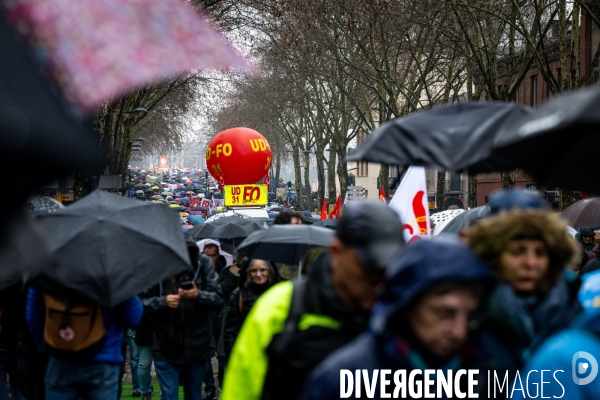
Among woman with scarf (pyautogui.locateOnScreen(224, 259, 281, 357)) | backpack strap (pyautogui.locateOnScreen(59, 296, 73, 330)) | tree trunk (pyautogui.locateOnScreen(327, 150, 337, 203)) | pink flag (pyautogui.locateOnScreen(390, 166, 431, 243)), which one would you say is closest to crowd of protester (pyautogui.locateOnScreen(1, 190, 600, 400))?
backpack strap (pyautogui.locateOnScreen(59, 296, 73, 330))

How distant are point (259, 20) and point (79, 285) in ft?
85.9

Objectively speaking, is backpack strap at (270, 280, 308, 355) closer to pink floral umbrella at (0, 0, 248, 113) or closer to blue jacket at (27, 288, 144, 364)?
pink floral umbrella at (0, 0, 248, 113)

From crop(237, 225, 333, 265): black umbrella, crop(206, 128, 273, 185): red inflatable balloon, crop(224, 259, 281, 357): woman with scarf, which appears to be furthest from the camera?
crop(206, 128, 273, 185): red inflatable balloon

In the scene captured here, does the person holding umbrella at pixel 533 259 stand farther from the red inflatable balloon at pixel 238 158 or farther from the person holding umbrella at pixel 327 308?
the red inflatable balloon at pixel 238 158

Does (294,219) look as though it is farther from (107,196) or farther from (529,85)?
(529,85)

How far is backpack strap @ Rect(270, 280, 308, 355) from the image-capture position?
2965 mm

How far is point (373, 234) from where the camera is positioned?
114 inches

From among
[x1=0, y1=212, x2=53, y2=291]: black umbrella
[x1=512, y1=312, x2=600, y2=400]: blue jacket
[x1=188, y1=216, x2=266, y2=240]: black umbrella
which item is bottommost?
[x1=188, y1=216, x2=266, y2=240]: black umbrella

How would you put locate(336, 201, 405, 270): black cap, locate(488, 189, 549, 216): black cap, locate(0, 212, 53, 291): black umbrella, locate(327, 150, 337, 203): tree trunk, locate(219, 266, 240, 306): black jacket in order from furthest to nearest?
locate(327, 150, 337, 203): tree trunk → locate(219, 266, 240, 306): black jacket → locate(488, 189, 549, 216): black cap → locate(336, 201, 405, 270): black cap → locate(0, 212, 53, 291): black umbrella

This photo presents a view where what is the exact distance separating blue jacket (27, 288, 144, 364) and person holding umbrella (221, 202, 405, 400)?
290 centimetres

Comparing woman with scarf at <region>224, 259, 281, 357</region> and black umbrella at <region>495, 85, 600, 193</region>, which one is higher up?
black umbrella at <region>495, 85, 600, 193</region>

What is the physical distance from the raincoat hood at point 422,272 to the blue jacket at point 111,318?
370 centimetres

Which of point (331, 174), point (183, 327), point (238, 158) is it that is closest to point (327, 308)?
point (183, 327)

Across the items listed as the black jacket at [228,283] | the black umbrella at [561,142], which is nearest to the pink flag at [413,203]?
the black jacket at [228,283]
